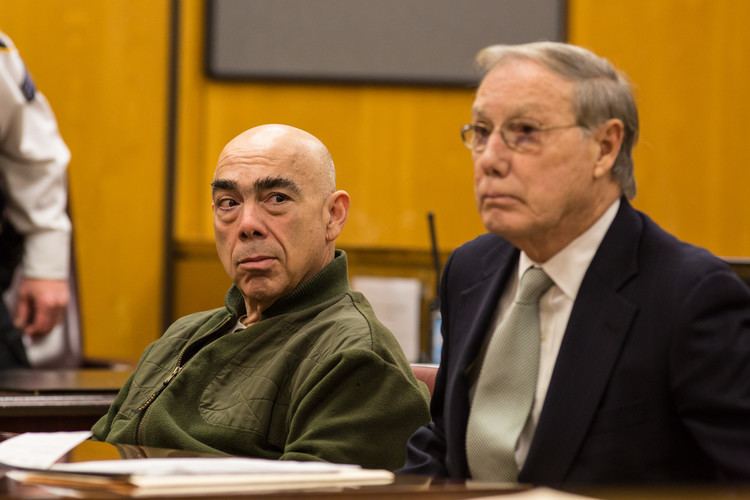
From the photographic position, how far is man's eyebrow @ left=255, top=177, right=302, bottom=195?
2.50 meters

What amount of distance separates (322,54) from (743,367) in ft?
12.6

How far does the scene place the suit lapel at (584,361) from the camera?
183 centimetres

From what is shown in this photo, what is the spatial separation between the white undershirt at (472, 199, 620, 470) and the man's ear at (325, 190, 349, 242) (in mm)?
720

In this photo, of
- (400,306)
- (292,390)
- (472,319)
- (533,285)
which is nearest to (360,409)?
(292,390)

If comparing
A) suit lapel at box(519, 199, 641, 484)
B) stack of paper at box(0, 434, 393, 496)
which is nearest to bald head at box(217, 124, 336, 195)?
suit lapel at box(519, 199, 641, 484)

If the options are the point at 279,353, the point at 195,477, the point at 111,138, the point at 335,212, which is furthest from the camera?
the point at 111,138

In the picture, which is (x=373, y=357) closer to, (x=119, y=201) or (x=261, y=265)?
(x=261, y=265)

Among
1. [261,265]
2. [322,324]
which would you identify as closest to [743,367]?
[322,324]

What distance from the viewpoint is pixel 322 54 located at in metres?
5.41

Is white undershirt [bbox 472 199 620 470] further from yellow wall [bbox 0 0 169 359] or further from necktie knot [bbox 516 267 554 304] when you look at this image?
yellow wall [bbox 0 0 169 359]

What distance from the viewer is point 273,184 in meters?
2.51

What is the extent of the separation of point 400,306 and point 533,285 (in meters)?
2.69

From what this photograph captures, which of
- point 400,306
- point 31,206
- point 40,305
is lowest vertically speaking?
point 400,306

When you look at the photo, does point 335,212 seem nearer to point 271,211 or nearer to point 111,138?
point 271,211
